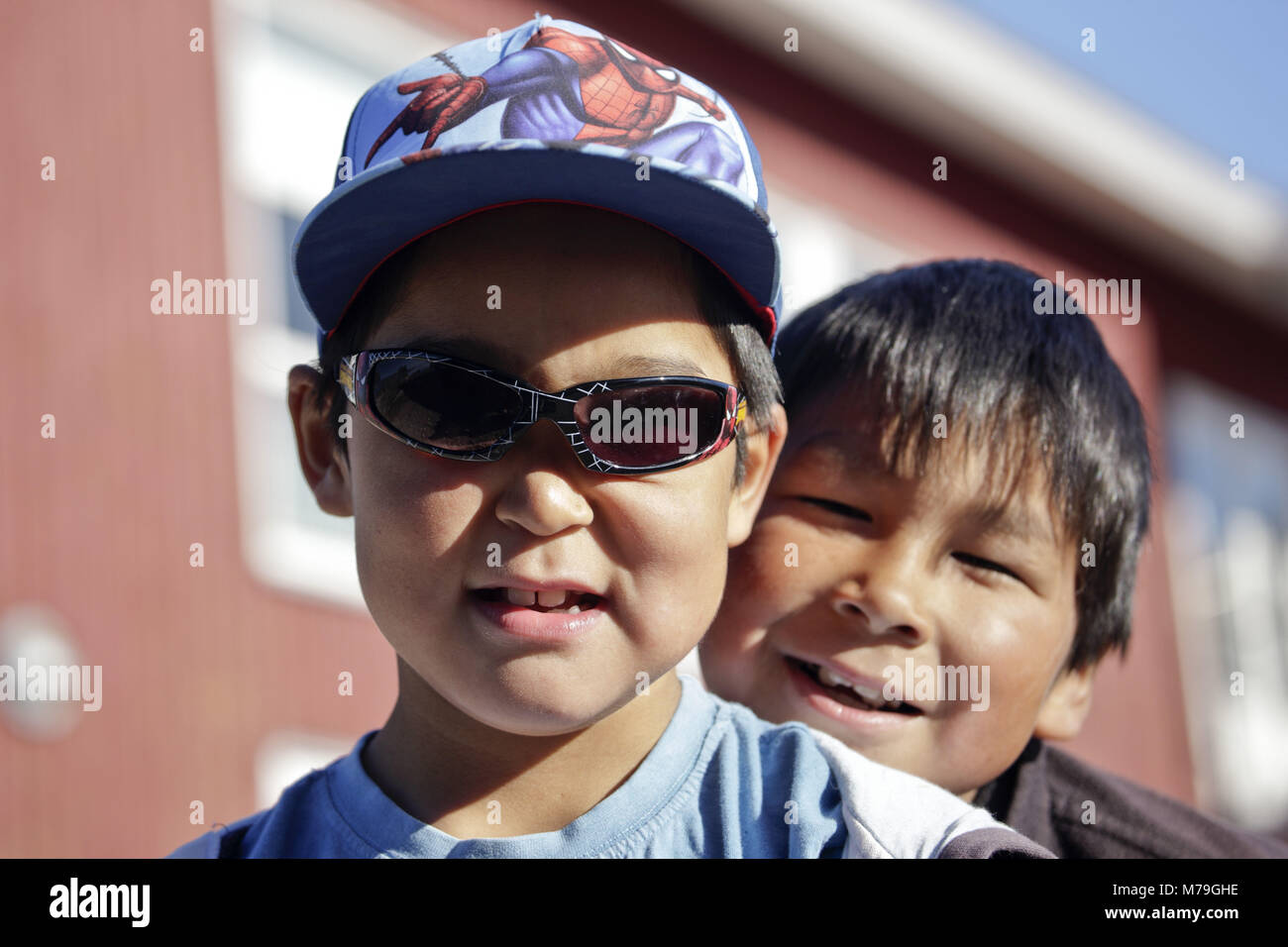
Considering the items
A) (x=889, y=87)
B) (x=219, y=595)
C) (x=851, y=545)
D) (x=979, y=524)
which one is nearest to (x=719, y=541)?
(x=851, y=545)

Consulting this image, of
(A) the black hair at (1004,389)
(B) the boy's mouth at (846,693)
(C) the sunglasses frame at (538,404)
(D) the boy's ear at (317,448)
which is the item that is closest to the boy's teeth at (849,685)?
(B) the boy's mouth at (846,693)

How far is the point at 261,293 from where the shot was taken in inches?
259

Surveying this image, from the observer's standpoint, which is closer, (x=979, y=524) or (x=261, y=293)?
(x=979, y=524)

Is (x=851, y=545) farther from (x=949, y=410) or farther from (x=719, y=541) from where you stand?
(x=719, y=541)

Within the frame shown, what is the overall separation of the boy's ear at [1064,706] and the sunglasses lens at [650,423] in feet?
3.86

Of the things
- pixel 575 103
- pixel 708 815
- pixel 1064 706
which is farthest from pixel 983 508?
pixel 575 103

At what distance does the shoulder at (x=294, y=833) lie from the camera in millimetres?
1933

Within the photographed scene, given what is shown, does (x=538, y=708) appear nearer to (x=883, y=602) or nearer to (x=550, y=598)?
(x=550, y=598)

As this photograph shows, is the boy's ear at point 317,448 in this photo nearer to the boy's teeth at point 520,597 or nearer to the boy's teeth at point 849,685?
the boy's teeth at point 520,597

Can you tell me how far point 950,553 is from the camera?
2396mm

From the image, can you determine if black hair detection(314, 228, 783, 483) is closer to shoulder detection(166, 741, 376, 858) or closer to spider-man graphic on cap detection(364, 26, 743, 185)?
spider-man graphic on cap detection(364, 26, 743, 185)

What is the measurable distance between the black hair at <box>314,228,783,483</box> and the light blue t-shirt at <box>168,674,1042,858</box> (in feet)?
1.39

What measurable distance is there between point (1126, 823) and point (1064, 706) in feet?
0.86

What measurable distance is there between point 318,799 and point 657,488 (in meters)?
0.73
